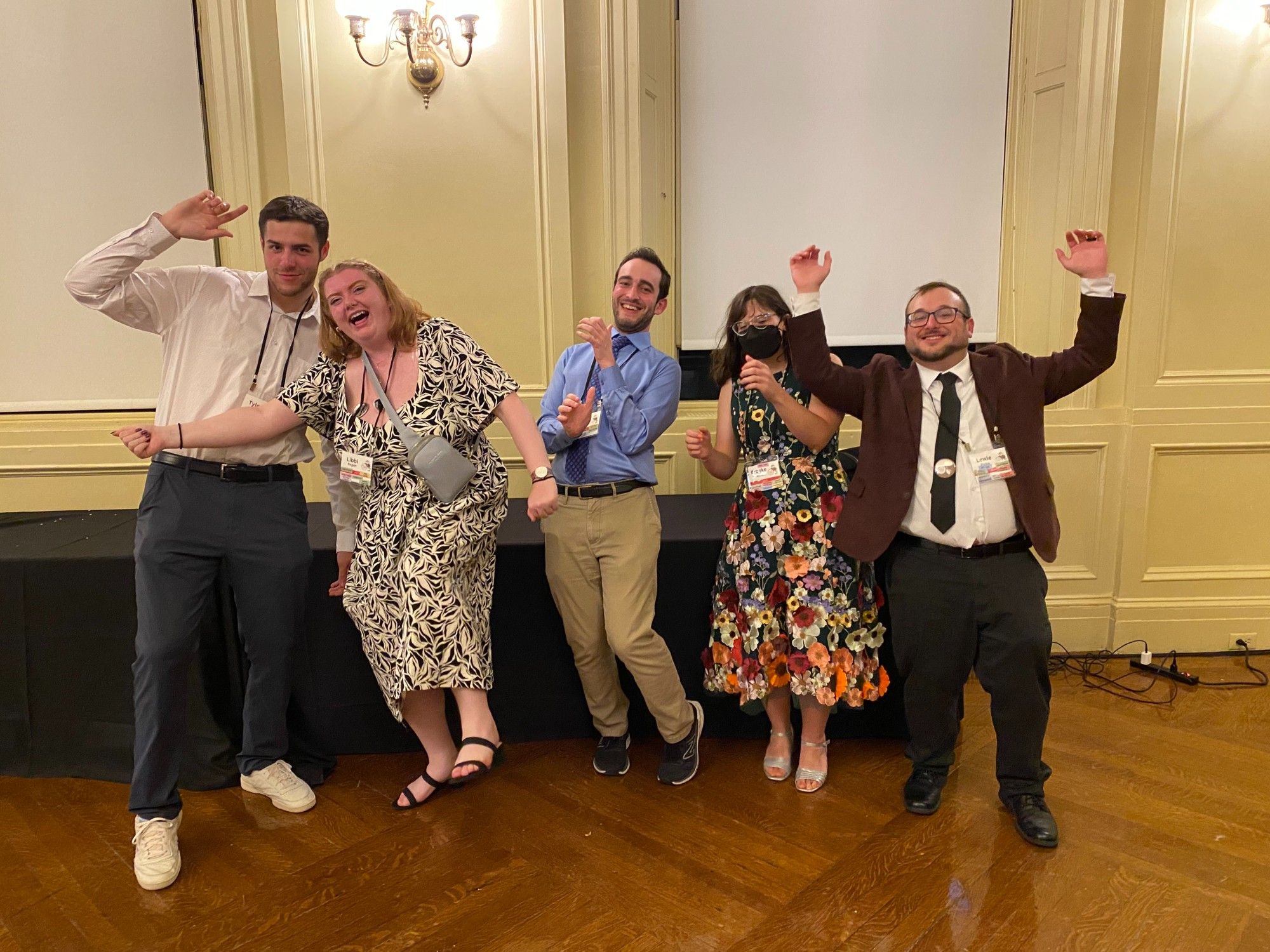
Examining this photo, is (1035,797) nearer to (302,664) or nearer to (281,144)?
(302,664)

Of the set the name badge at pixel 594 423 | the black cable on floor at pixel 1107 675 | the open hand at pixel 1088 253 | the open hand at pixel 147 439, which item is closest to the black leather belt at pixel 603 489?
the name badge at pixel 594 423

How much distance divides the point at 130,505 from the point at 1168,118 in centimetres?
443

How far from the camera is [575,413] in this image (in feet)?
7.77

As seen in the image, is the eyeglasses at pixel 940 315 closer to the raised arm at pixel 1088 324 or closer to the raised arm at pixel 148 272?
the raised arm at pixel 1088 324

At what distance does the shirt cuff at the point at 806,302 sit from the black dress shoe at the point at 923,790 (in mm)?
1372

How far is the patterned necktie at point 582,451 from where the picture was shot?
2490 millimetres

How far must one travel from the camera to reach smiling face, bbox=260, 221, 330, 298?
2229 mm

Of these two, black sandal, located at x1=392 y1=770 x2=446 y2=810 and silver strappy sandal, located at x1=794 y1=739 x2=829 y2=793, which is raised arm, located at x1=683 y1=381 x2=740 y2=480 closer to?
silver strappy sandal, located at x1=794 y1=739 x2=829 y2=793

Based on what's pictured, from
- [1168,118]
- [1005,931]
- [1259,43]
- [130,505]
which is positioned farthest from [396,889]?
[1259,43]

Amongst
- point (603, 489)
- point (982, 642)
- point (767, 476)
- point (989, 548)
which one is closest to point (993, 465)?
point (989, 548)

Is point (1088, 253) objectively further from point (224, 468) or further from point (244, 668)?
point (244, 668)

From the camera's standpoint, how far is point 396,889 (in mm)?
2104

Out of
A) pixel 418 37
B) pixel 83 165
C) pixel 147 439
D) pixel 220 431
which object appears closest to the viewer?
pixel 147 439

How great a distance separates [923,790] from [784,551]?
2.60 ft
